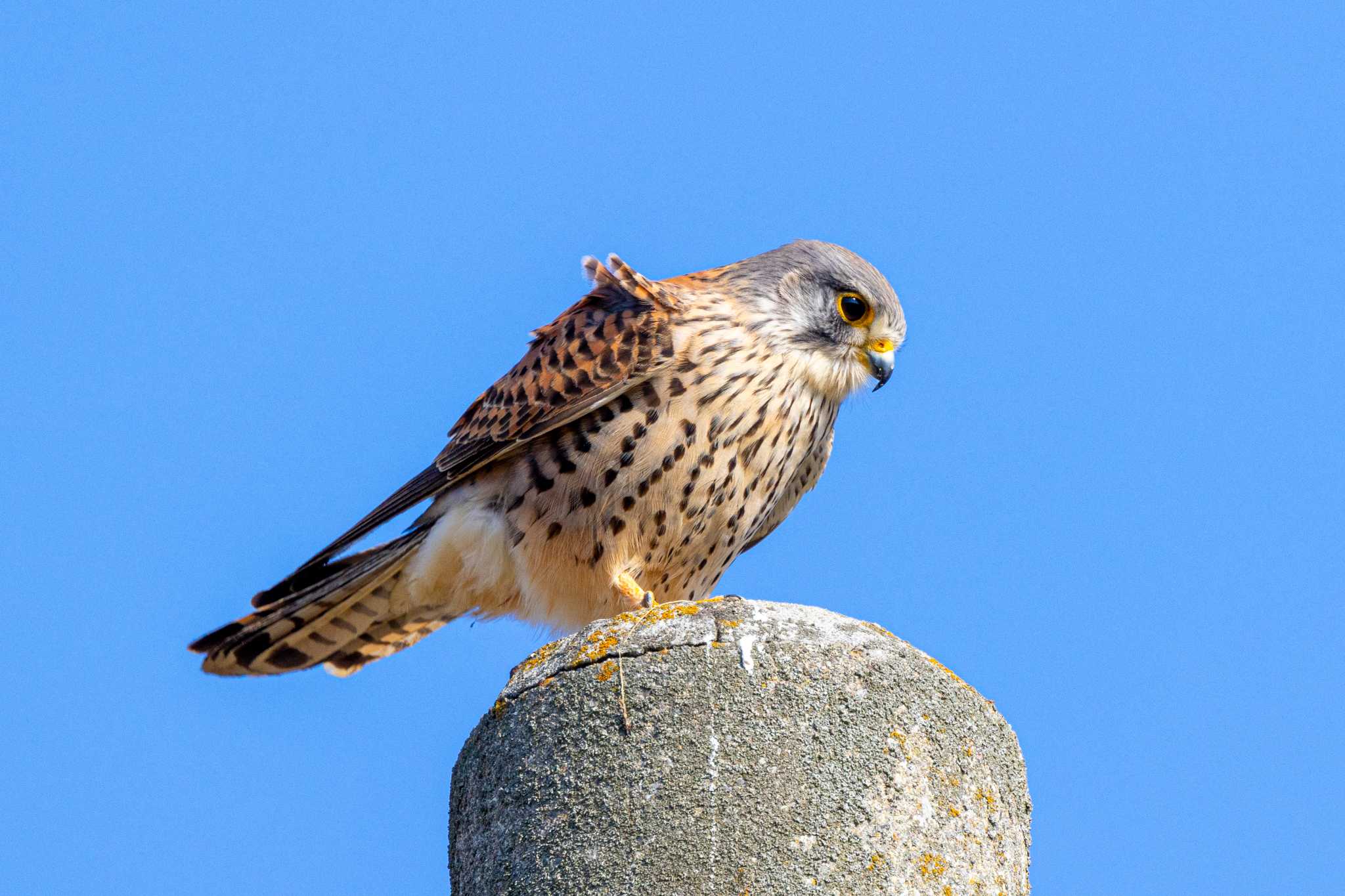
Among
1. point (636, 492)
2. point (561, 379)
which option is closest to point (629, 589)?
point (636, 492)

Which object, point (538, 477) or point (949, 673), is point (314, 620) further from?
point (949, 673)

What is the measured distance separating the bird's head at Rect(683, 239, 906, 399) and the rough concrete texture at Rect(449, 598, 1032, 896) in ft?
6.58

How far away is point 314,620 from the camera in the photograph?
482 cm

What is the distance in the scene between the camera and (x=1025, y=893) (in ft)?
8.84

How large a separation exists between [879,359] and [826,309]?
24 centimetres

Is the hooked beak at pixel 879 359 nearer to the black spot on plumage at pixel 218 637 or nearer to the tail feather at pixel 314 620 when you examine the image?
the tail feather at pixel 314 620

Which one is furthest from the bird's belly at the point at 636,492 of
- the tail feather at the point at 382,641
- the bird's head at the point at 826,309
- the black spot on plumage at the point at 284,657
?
the black spot on plumage at the point at 284,657

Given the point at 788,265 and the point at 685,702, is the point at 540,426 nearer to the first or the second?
the point at 788,265

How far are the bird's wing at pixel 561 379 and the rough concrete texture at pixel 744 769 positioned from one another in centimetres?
163

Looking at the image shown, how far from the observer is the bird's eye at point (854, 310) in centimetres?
485

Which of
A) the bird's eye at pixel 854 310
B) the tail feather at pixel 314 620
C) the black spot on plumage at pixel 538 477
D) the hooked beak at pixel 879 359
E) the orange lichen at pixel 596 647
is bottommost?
the orange lichen at pixel 596 647

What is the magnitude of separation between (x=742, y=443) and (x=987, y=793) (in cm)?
184

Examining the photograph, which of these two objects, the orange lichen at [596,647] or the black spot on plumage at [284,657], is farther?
the black spot on plumage at [284,657]

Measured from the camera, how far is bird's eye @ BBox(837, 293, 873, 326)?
4852 millimetres
